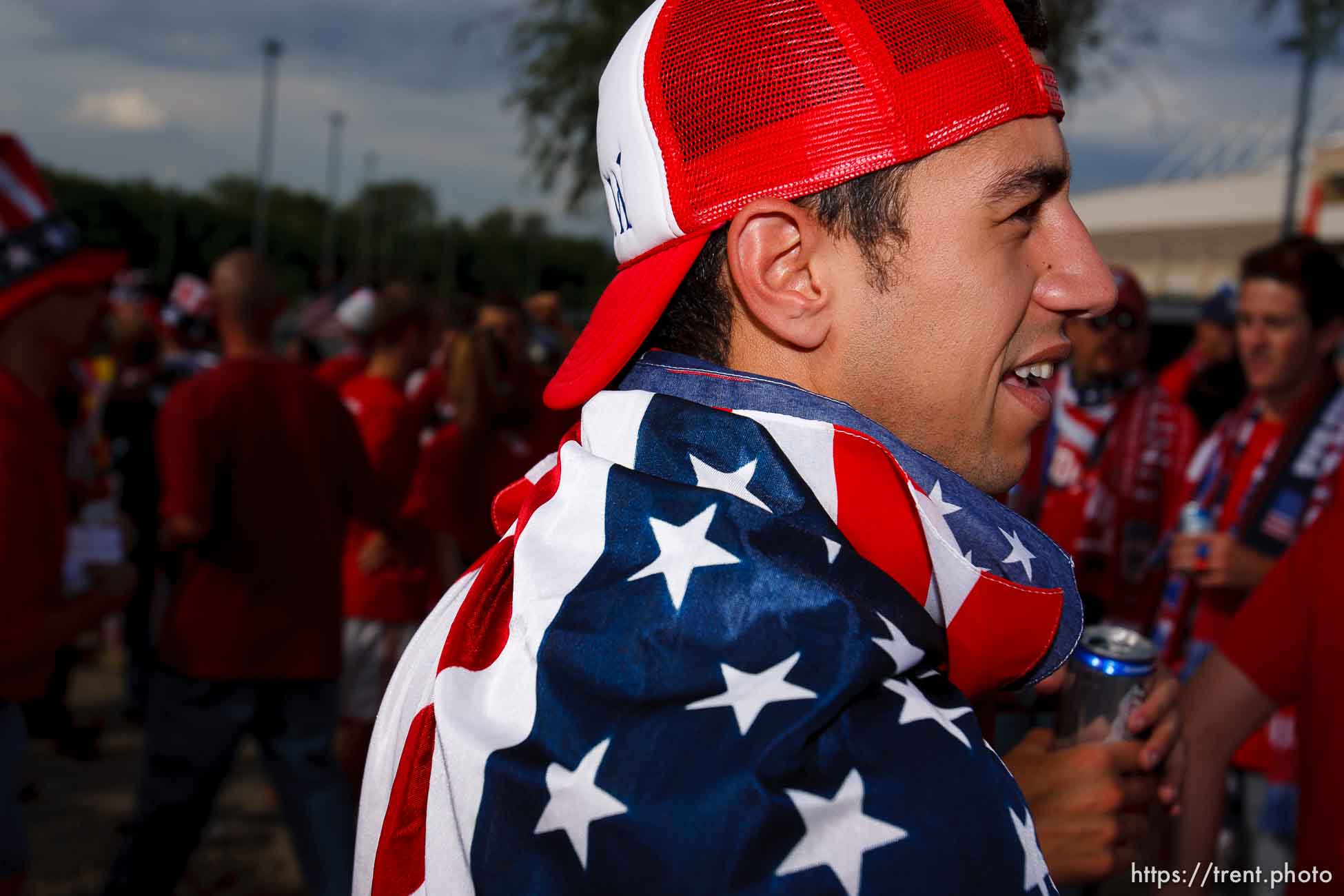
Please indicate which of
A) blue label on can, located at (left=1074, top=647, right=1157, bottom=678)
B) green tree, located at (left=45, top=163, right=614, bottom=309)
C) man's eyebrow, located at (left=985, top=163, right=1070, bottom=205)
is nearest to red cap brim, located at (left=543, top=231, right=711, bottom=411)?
man's eyebrow, located at (left=985, top=163, right=1070, bottom=205)

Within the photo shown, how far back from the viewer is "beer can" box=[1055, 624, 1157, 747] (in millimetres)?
1365

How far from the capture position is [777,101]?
1.13m

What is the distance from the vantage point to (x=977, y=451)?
3.93 feet

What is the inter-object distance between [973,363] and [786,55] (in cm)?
39

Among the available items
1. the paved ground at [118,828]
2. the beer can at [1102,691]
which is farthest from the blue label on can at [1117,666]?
the paved ground at [118,828]

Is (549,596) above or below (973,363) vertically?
below

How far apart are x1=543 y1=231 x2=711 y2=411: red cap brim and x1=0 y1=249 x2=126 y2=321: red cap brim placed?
2.62 meters

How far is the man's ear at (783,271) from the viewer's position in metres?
1.17

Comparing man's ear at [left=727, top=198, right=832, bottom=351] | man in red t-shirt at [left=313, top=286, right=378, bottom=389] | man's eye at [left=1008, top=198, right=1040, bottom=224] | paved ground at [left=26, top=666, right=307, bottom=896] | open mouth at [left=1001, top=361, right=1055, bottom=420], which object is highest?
man's eye at [left=1008, top=198, right=1040, bottom=224]

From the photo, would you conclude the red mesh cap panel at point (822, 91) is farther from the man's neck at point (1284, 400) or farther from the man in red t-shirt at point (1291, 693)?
the man's neck at point (1284, 400)

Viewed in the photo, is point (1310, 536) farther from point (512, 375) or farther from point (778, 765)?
point (512, 375)

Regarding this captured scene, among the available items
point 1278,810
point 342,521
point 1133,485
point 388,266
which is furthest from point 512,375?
point 388,266

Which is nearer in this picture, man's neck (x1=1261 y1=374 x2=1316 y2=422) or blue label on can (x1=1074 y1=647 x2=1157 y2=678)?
blue label on can (x1=1074 y1=647 x2=1157 y2=678)

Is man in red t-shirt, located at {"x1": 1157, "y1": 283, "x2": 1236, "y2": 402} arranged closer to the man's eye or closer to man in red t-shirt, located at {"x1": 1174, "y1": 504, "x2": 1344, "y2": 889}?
man in red t-shirt, located at {"x1": 1174, "y1": 504, "x2": 1344, "y2": 889}
